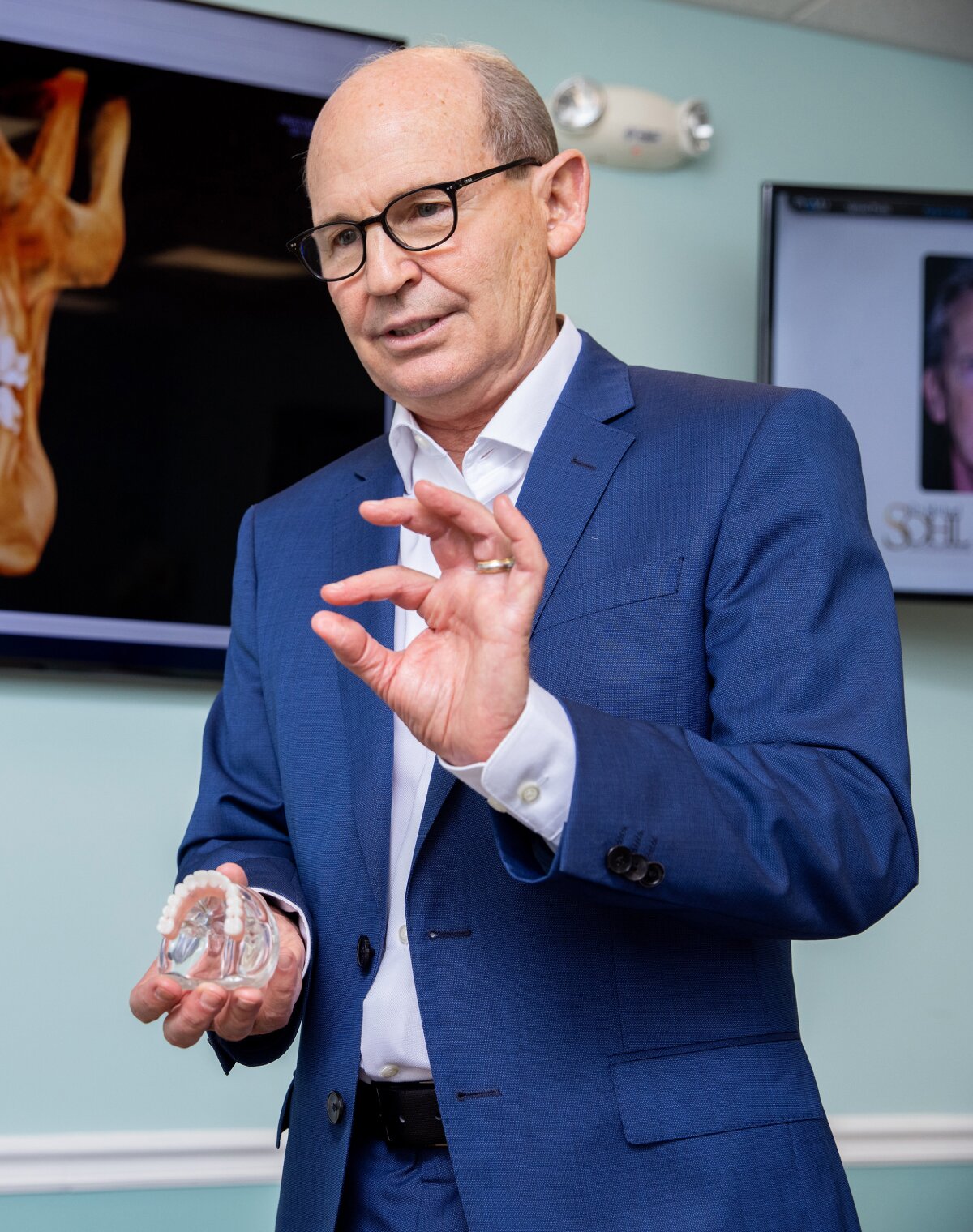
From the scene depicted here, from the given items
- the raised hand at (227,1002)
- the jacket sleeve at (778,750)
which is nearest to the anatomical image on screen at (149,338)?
the raised hand at (227,1002)

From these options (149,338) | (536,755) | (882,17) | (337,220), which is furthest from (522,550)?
(882,17)

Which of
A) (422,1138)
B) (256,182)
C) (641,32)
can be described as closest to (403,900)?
(422,1138)

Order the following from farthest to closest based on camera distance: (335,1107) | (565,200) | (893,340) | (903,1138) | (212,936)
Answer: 1. (903,1138)
2. (893,340)
3. (565,200)
4. (335,1107)
5. (212,936)

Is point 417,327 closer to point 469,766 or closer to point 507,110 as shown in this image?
point 507,110

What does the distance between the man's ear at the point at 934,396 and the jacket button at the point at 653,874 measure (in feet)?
6.24

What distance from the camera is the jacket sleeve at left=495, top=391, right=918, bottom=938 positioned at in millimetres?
983

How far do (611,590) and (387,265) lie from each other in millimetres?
438

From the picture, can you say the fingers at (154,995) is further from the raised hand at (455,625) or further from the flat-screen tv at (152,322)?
the flat-screen tv at (152,322)

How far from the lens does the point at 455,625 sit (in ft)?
3.34

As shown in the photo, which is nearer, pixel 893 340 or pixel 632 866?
pixel 632 866

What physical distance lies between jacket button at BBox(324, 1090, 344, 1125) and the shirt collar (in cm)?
71

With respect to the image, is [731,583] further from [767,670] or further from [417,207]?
[417,207]

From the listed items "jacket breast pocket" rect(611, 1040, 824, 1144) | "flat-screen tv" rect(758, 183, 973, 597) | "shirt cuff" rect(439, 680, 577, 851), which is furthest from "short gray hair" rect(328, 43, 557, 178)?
"flat-screen tv" rect(758, 183, 973, 597)

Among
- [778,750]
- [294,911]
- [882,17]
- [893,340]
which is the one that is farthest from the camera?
[882,17]
